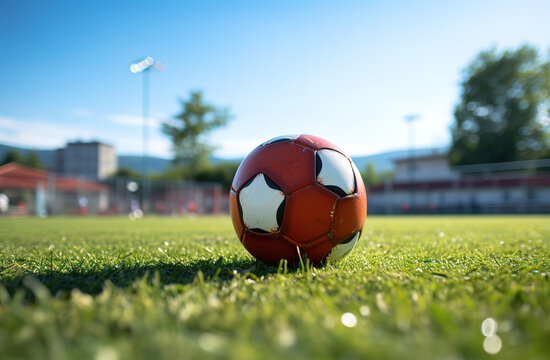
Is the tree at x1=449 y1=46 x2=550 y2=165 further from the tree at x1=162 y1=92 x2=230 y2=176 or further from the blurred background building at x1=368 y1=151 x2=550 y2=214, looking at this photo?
the tree at x1=162 y1=92 x2=230 y2=176

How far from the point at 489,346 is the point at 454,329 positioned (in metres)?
0.12

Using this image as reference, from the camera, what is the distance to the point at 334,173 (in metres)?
2.66

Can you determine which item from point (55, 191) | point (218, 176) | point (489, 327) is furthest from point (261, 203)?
point (218, 176)

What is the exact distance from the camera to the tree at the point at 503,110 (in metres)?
38.6

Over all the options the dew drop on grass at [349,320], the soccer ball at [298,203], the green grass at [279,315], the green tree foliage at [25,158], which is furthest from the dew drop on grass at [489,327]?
the green tree foliage at [25,158]

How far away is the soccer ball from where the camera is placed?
8.33 ft

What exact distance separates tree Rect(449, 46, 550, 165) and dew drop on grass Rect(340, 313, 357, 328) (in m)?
44.2

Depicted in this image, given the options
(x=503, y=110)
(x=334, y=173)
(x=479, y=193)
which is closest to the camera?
(x=334, y=173)

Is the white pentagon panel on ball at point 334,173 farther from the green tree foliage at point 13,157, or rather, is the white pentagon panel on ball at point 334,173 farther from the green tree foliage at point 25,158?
the green tree foliage at point 25,158

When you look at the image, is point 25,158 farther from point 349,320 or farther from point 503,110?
point 349,320

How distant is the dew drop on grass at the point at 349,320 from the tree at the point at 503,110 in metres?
44.2

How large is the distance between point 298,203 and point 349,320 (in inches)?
48.4

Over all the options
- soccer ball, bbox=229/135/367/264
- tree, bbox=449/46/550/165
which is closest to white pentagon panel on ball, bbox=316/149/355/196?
soccer ball, bbox=229/135/367/264

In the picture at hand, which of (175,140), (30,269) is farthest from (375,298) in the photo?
(175,140)
